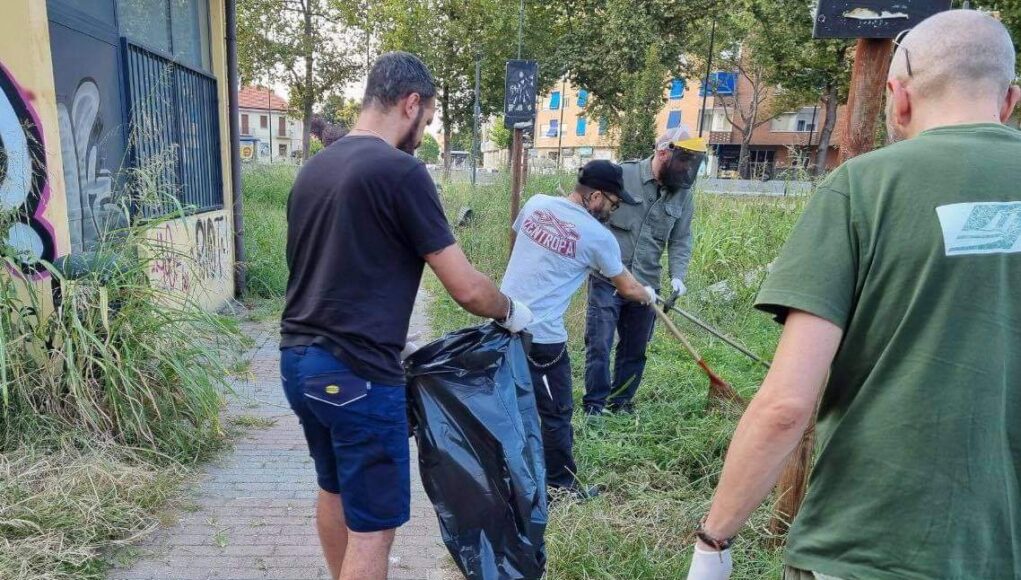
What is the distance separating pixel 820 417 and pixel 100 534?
2.97 metres

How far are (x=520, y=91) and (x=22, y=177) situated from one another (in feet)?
14.7

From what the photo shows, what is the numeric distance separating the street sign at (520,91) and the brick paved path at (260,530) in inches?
155

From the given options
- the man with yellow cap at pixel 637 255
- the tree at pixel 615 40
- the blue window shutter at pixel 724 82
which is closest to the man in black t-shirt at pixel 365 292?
the man with yellow cap at pixel 637 255

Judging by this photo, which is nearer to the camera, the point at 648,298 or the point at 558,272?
the point at 558,272

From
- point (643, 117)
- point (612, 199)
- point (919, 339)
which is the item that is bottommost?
point (919, 339)

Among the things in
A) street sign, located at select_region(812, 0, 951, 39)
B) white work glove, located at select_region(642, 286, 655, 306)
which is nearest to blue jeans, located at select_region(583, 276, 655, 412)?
white work glove, located at select_region(642, 286, 655, 306)

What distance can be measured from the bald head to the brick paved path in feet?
8.45

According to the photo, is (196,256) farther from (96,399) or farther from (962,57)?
(962,57)

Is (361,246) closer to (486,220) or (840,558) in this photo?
(840,558)

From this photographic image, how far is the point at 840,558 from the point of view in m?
1.28

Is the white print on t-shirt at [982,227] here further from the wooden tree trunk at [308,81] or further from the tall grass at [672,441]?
the wooden tree trunk at [308,81]

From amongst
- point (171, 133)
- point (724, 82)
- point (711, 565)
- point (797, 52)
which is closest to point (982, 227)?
point (711, 565)

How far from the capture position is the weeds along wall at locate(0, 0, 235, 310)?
11.3 feet

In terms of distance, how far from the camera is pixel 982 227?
1164 mm
